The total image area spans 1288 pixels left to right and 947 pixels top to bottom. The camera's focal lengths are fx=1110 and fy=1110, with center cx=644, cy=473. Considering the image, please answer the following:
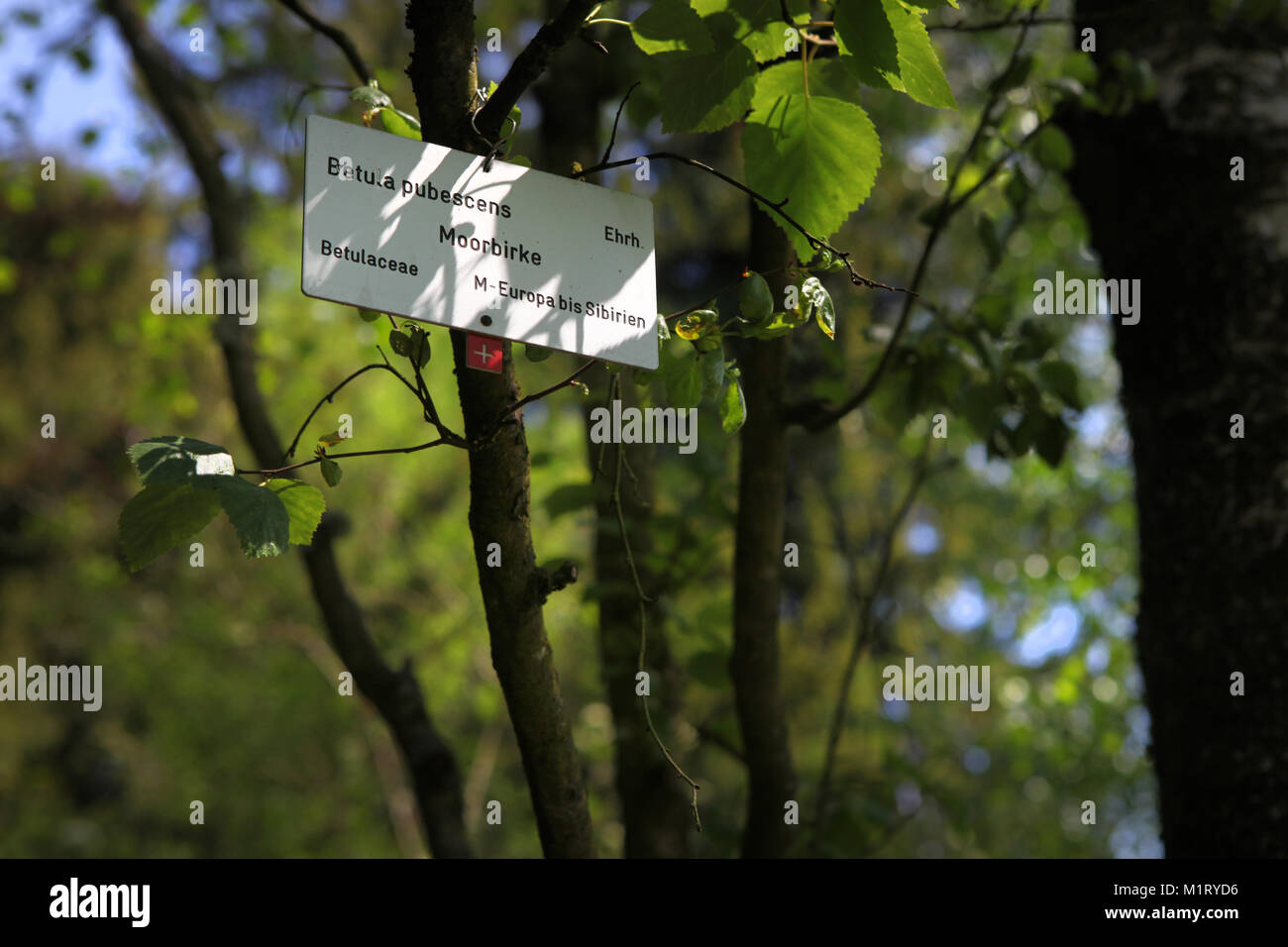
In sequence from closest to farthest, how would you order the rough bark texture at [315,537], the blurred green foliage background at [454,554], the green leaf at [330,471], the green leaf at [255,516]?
1. the green leaf at [255,516]
2. the green leaf at [330,471]
3. the rough bark texture at [315,537]
4. the blurred green foliage background at [454,554]

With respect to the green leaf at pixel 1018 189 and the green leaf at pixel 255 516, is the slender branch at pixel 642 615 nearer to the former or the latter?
the green leaf at pixel 255 516

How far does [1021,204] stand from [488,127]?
53.4 inches

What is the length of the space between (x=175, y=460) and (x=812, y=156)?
777 mm

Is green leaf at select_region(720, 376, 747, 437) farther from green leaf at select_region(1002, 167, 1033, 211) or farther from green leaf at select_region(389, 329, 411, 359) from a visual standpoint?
green leaf at select_region(1002, 167, 1033, 211)

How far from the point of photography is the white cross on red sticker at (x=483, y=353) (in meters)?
1.18

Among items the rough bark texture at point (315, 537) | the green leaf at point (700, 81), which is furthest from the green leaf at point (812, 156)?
the rough bark texture at point (315, 537)

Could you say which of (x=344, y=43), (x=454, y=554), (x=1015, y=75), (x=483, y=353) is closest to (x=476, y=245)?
(x=483, y=353)

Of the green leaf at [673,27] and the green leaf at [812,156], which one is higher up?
the green leaf at [673,27]

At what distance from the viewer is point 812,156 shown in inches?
51.2

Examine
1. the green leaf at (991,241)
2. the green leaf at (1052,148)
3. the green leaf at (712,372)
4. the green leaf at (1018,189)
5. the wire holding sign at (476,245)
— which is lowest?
the green leaf at (712,372)

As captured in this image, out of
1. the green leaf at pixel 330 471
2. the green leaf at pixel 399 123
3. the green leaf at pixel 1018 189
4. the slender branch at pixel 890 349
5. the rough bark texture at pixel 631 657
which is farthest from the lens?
the rough bark texture at pixel 631 657

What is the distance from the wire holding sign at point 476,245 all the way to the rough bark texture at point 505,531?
0.07 meters
